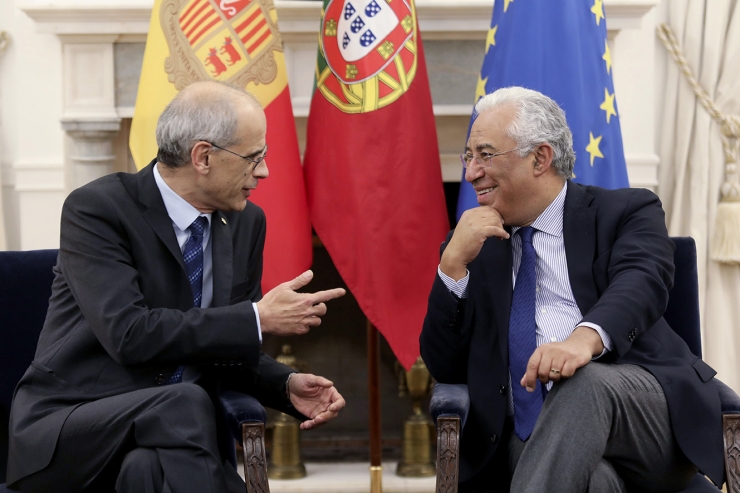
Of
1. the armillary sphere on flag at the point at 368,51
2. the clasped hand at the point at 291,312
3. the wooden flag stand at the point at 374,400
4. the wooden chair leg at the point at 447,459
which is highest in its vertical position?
the armillary sphere on flag at the point at 368,51

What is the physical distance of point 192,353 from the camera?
77.4 inches

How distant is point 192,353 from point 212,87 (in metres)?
0.63

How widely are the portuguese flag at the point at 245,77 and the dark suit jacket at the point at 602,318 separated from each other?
3.13 ft

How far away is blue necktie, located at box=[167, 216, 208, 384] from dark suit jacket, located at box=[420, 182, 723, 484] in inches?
21.9

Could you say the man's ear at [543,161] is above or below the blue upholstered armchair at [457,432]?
above

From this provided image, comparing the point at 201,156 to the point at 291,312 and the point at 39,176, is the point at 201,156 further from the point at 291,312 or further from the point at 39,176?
the point at 39,176

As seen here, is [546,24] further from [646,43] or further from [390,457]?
[390,457]

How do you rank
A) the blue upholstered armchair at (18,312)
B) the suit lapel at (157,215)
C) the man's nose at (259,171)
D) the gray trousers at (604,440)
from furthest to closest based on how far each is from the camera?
the blue upholstered armchair at (18,312), the man's nose at (259,171), the suit lapel at (157,215), the gray trousers at (604,440)

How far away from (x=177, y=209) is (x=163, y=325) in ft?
1.03

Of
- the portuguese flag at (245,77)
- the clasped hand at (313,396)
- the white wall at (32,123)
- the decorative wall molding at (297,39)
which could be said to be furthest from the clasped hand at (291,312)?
the white wall at (32,123)

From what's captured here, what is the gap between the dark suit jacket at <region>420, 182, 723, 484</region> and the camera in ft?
6.41

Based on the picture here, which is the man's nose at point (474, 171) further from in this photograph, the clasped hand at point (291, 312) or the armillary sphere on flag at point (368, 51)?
the armillary sphere on flag at point (368, 51)

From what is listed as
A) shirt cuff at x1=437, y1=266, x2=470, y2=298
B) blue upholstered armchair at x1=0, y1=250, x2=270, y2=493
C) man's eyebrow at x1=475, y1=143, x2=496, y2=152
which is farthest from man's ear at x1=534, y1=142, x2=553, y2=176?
blue upholstered armchair at x1=0, y1=250, x2=270, y2=493

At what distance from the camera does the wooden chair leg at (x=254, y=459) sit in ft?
6.34
